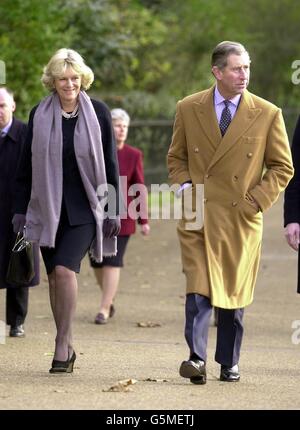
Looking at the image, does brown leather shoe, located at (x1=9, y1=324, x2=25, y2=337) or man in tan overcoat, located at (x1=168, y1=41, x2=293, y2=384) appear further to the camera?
brown leather shoe, located at (x1=9, y1=324, x2=25, y2=337)

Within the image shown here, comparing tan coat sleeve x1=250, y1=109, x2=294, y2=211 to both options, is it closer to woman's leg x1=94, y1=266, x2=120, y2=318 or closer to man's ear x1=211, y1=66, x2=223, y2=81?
man's ear x1=211, y1=66, x2=223, y2=81

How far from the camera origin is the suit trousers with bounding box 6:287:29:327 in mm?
10195

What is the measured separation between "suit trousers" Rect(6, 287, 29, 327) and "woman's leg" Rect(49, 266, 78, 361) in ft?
7.18

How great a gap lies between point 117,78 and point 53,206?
17654 mm

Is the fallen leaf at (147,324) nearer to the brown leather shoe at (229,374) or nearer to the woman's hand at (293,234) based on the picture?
the woman's hand at (293,234)

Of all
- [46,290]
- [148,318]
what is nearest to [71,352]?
[148,318]

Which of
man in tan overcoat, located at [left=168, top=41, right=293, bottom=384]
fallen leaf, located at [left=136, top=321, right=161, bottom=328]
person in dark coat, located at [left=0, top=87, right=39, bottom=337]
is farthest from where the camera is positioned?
fallen leaf, located at [left=136, top=321, right=161, bottom=328]

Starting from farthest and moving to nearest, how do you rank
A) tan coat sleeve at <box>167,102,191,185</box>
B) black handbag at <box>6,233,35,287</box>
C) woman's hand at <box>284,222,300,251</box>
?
1. black handbag at <box>6,233,35,287</box>
2. woman's hand at <box>284,222,300,251</box>
3. tan coat sleeve at <box>167,102,191,185</box>

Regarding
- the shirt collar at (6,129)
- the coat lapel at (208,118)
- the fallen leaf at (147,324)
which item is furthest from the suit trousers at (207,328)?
the fallen leaf at (147,324)

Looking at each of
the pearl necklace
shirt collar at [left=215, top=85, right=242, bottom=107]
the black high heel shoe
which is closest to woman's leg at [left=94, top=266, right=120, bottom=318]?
the black high heel shoe

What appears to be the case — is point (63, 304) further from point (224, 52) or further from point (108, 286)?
point (108, 286)

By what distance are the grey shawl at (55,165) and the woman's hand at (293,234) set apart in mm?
1173

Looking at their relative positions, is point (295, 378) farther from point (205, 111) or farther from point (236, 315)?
point (205, 111)

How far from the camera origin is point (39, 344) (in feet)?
31.6
